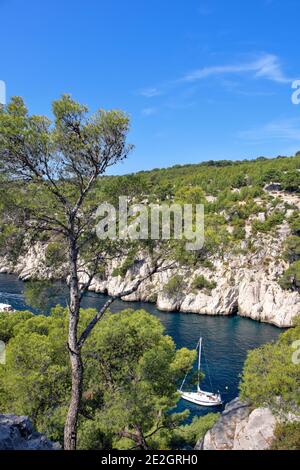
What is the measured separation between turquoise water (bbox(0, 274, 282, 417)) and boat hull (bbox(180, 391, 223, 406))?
426mm

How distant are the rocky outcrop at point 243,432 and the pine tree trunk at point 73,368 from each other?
763 cm

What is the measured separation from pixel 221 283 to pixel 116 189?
171 ft

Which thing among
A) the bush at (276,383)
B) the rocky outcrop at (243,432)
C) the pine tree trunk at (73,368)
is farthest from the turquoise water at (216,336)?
the pine tree trunk at (73,368)

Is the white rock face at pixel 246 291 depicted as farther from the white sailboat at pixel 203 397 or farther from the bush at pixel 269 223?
the white sailboat at pixel 203 397

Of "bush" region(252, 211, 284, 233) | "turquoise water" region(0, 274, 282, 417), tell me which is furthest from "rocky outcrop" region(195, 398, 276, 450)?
"bush" region(252, 211, 284, 233)

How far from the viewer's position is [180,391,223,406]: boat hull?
31906 millimetres

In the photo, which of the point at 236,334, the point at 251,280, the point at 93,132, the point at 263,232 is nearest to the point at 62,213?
the point at 93,132

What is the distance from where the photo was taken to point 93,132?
35.5 feet

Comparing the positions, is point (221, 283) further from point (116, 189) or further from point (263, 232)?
point (116, 189)

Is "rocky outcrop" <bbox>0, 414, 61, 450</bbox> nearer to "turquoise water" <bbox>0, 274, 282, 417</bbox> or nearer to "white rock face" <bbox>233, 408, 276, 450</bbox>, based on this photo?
"white rock face" <bbox>233, 408, 276, 450</bbox>

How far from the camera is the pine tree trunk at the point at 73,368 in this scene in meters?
11.1

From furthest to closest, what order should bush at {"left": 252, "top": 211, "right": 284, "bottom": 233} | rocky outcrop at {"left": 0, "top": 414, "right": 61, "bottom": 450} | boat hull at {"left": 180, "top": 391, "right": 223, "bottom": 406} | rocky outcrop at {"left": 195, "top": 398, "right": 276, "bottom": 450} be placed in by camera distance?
bush at {"left": 252, "top": 211, "right": 284, "bottom": 233}
boat hull at {"left": 180, "top": 391, "right": 223, "bottom": 406}
rocky outcrop at {"left": 195, "top": 398, "right": 276, "bottom": 450}
rocky outcrop at {"left": 0, "top": 414, "right": 61, "bottom": 450}

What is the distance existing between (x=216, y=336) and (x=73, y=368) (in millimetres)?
39756

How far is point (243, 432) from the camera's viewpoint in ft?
52.4
